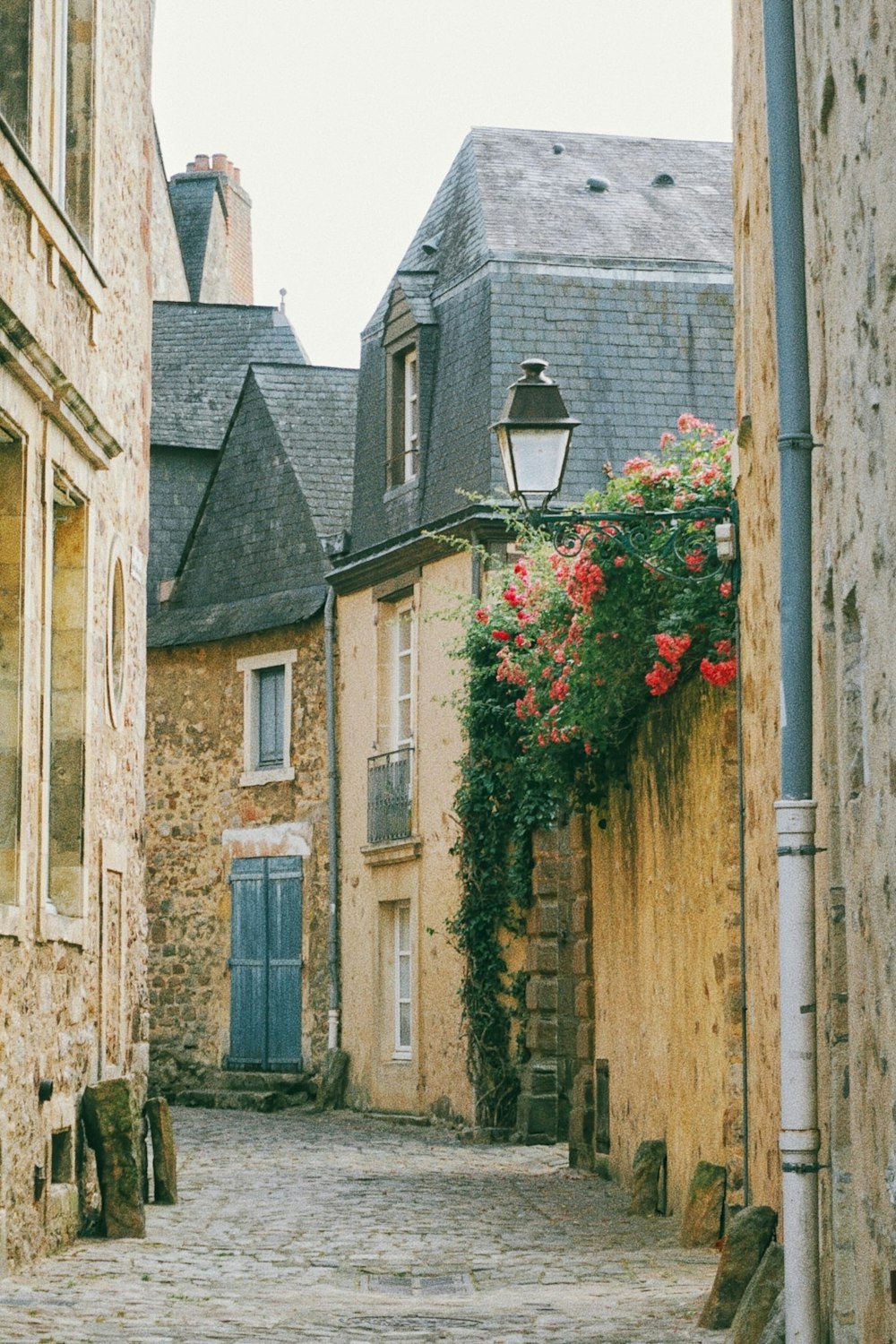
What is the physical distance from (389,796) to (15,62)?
11.9 m

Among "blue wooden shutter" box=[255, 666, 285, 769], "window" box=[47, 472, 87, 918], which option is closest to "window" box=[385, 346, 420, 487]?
"blue wooden shutter" box=[255, 666, 285, 769]

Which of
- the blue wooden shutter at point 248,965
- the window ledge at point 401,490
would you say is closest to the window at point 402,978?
the blue wooden shutter at point 248,965

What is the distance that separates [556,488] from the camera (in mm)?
9992

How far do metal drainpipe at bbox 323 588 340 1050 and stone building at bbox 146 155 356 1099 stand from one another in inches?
6.5

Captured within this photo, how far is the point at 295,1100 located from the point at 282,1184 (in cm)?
865

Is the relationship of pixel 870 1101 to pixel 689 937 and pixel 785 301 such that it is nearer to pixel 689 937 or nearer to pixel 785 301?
pixel 785 301

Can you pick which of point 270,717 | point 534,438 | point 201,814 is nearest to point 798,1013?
point 534,438

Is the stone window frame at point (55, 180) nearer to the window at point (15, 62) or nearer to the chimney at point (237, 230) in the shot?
the window at point (15, 62)

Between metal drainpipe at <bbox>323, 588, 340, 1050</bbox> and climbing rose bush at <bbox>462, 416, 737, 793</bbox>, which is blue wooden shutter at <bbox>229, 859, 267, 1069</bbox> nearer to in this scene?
metal drainpipe at <bbox>323, 588, 340, 1050</bbox>

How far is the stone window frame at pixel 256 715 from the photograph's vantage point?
74.3 feet

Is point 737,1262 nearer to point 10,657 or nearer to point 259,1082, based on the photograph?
point 10,657

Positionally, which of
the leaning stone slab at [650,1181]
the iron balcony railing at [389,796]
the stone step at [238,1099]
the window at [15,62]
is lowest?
the stone step at [238,1099]

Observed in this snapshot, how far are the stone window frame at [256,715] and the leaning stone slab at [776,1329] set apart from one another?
53.4ft

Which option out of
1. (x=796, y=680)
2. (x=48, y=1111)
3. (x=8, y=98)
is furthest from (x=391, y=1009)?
(x=796, y=680)
